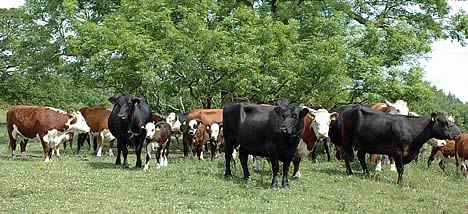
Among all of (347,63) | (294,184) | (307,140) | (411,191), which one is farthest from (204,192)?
(347,63)

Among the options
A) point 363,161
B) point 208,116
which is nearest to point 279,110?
point 363,161

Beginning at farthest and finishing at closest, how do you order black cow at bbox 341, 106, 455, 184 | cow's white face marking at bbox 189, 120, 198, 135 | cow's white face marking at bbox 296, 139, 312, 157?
1. cow's white face marking at bbox 189, 120, 198, 135
2. black cow at bbox 341, 106, 455, 184
3. cow's white face marking at bbox 296, 139, 312, 157

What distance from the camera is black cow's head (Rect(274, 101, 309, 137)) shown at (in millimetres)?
12039

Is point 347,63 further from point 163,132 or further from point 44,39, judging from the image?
point 44,39

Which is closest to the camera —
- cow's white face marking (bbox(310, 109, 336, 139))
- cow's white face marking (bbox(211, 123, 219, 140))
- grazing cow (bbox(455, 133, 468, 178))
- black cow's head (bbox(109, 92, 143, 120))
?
cow's white face marking (bbox(310, 109, 336, 139))

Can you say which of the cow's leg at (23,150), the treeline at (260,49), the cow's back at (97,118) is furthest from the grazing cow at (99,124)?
the cow's leg at (23,150)

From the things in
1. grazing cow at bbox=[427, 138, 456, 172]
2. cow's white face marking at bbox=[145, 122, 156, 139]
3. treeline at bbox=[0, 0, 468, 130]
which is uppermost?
treeline at bbox=[0, 0, 468, 130]

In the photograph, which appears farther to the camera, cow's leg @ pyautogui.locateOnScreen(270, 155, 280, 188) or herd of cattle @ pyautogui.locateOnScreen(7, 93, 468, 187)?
herd of cattle @ pyautogui.locateOnScreen(7, 93, 468, 187)

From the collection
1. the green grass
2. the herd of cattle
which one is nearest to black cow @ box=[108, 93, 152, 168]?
the herd of cattle

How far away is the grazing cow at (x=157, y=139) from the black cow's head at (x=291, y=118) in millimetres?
3892

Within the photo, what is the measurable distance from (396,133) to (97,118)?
10.4 metres

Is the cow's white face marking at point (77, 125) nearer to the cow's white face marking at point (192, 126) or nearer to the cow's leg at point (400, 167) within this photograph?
the cow's white face marking at point (192, 126)

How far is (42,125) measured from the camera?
16.4m

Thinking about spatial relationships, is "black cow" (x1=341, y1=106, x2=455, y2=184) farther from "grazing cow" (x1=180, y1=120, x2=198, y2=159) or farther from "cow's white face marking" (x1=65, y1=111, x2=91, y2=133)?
"cow's white face marking" (x1=65, y1=111, x2=91, y2=133)
